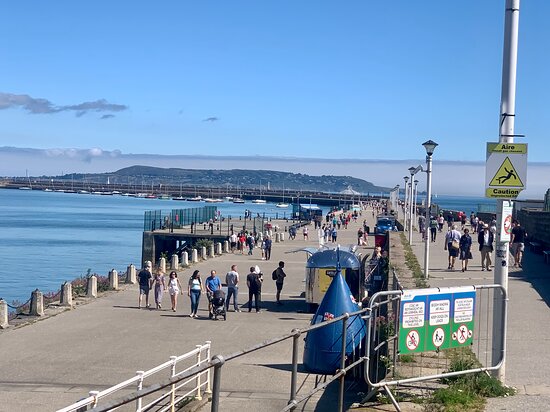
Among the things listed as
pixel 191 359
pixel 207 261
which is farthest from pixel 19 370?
pixel 207 261

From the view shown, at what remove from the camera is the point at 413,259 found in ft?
112

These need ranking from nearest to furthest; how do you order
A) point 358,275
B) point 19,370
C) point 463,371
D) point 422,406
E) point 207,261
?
point 422,406 < point 463,371 < point 19,370 < point 358,275 < point 207,261

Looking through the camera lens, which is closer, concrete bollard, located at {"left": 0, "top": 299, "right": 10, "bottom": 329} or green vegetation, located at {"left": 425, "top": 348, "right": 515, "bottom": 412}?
green vegetation, located at {"left": 425, "top": 348, "right": 515, "bottom": 412}

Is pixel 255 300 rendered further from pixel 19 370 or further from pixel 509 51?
pixel 509 51

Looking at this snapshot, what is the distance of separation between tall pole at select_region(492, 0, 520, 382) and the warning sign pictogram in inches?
10.5

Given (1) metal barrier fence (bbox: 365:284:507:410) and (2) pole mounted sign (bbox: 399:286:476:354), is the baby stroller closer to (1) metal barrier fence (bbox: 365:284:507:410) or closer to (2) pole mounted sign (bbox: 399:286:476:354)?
(1) metal barrier fence (bbox: 365:284:507:410)

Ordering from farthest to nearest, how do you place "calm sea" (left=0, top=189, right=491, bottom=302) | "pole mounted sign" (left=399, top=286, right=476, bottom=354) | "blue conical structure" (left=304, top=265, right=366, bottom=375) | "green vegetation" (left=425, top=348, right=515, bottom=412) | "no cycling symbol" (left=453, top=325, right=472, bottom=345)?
1. "calm sea" (left=0, top=189, right=491, bottom=302)
2. "blue conical structure" (left=304, top=265, right=366, bottom=375)
3. "no cycling symbol" (left=453, top=325, right=472, bottom=345)
4. "pole mounted sign" (left=399, top=286, right=476, bottom=354)
5. "green vegetation" (left=425, top=348, right=515, bottom=412)

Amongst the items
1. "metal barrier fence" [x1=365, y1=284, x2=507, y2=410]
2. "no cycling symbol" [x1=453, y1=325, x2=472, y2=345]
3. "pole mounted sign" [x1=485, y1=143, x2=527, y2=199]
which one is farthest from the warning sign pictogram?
"no cycling symbol" [x1=453, y1=325, x2=472, y2=345]

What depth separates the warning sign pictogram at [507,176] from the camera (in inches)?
429

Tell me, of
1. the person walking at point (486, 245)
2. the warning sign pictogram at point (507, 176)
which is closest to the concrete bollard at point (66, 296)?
the person walking at point (486, 245)

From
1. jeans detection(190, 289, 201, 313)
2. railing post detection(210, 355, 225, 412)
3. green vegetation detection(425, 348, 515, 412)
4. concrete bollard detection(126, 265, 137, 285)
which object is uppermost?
railing post detection(210, 355, 225, 412)

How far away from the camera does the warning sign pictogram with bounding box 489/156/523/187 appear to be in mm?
10898

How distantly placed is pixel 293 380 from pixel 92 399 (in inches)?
88.2

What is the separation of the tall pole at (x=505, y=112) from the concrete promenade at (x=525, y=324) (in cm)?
70
